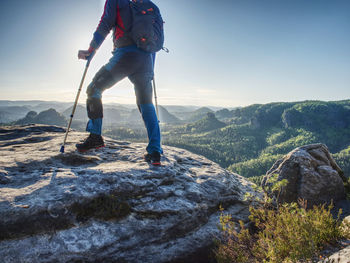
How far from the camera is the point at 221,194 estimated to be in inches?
216

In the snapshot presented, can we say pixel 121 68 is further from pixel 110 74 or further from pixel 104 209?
pixel 104 209

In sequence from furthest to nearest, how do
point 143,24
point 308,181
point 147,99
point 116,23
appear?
point 308,181, point 147,99, point 116,23, point 143,24

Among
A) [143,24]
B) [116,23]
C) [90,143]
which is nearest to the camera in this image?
[143,24]

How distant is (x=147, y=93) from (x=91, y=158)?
98.9 inches

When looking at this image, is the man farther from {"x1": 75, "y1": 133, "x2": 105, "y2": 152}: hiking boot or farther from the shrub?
the shrub

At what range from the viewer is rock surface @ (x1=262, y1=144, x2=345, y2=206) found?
615 cm

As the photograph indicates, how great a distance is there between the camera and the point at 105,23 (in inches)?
189

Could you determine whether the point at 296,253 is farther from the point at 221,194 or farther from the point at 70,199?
the point at 70,199

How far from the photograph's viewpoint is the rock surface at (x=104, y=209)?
10.6 feet

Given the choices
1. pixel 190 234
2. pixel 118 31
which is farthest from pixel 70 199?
pixel 118 31

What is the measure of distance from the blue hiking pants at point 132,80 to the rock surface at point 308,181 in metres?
3.90

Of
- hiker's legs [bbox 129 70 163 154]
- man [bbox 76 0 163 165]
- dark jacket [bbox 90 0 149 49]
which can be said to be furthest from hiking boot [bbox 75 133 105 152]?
dark jacket [bbox 90 0 149 49]

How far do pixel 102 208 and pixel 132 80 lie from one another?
327cm

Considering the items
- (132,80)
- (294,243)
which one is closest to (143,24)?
(132,80)
